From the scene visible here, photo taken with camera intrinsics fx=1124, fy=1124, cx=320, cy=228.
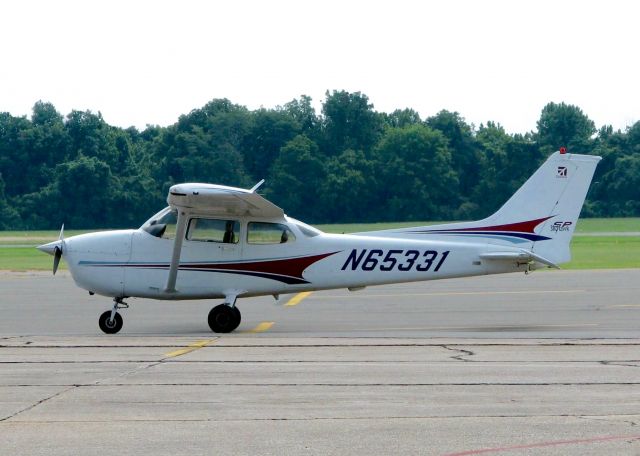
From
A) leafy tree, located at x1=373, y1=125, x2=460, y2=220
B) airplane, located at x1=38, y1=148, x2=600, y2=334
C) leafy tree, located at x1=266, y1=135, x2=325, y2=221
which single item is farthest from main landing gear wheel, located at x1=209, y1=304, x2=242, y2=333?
leafy tree, located at x1=373, y1=125, x2=460, y2=220

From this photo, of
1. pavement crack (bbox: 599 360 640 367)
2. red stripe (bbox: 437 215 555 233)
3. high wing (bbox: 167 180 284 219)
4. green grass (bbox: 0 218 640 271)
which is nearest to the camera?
pavement crack (bbox: 599 360 640 367)

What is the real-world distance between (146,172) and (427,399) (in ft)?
267

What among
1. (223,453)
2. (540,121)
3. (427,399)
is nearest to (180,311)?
(427,399)

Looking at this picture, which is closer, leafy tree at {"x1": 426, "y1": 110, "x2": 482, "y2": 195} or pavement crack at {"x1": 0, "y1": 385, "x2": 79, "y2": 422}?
pavement crack at {"x1": 0, "y1": 385, "x2": 79, "y2": 422}

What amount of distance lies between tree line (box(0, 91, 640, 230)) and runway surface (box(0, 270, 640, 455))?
214 feet

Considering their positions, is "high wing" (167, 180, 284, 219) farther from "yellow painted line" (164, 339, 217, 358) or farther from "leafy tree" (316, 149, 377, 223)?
"leafy tree" (316, 149, 377, 223)

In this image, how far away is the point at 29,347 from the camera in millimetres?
14008

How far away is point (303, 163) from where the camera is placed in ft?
288

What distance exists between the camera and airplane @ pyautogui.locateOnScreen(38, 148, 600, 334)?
54.8 feet

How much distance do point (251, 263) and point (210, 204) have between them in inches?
44.8

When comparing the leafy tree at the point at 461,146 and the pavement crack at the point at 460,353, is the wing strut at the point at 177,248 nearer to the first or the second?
the pavement crack at the point at 460,353

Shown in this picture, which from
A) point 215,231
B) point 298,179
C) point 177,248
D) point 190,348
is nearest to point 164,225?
point 177,248

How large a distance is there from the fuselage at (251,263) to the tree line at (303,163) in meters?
66.0

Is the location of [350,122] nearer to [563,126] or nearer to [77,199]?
[563,126]
